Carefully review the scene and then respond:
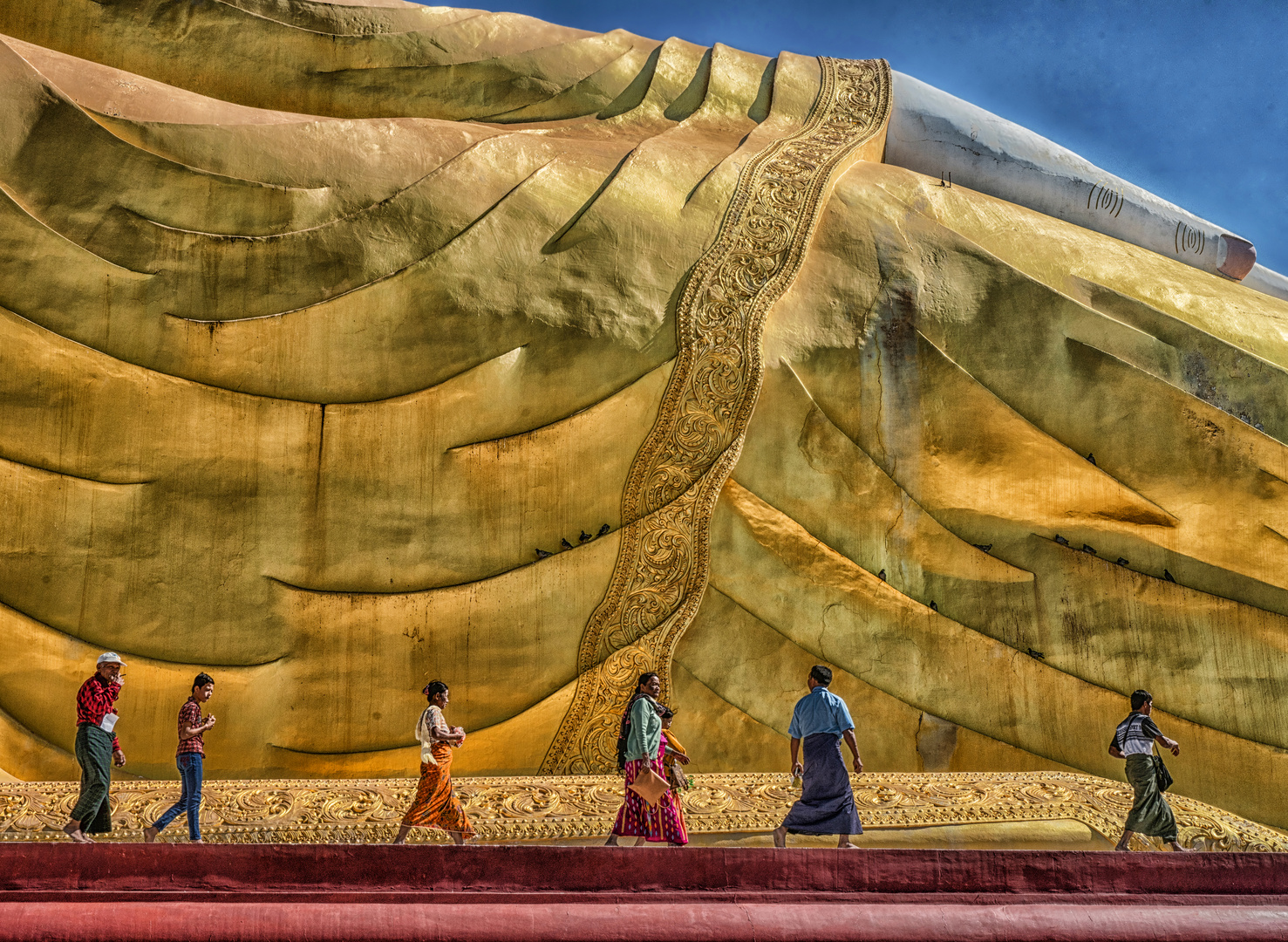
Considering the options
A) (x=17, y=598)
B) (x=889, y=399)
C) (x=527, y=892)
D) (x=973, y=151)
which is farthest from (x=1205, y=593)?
(x=17, y=598)

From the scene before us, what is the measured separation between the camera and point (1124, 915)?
11.5ft

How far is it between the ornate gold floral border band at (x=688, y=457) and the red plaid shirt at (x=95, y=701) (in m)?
1.53

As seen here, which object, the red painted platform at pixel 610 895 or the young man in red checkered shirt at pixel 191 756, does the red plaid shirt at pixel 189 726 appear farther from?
the red painted platform at pixel 610 895

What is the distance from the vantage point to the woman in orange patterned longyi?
402 cm

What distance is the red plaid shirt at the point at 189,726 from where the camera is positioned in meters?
4.00

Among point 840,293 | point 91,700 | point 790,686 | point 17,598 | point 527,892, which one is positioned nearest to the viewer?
point 527,892

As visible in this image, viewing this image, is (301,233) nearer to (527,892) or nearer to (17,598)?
(17,598)

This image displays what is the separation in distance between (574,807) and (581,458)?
1305mm

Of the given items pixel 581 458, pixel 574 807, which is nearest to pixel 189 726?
pixel 574 807

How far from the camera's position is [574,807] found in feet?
14.7

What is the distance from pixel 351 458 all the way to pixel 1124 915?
298cm

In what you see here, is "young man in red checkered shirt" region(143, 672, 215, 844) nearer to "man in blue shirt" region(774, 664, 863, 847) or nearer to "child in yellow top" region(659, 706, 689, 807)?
"child in yellow top" region(659, 706, 689, 807)

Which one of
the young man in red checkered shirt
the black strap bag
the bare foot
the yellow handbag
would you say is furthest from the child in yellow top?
the bare foot

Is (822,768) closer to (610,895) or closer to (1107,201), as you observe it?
(610,895)
